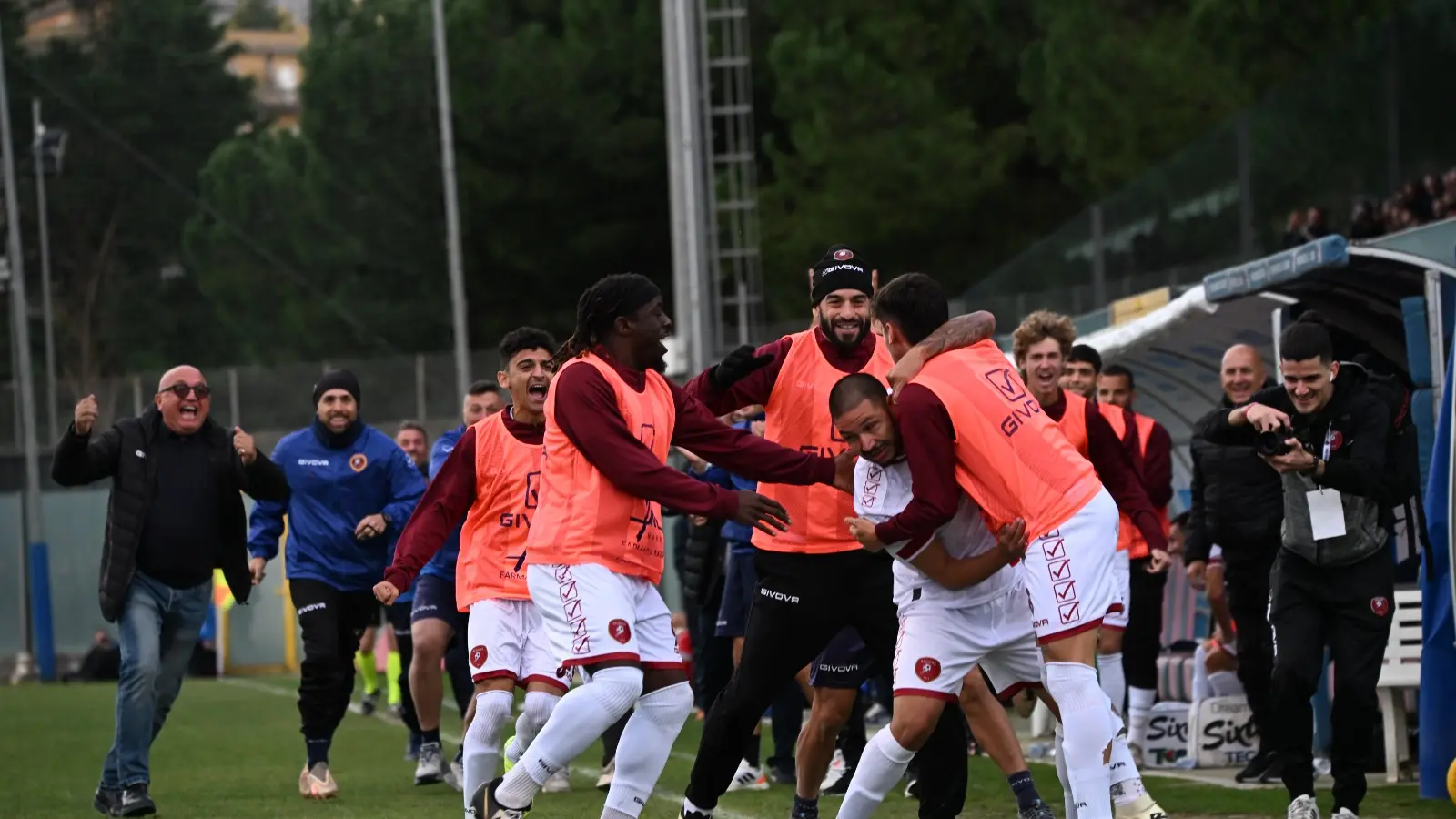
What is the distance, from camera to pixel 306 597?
11.9 meters

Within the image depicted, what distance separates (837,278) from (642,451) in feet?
5.04

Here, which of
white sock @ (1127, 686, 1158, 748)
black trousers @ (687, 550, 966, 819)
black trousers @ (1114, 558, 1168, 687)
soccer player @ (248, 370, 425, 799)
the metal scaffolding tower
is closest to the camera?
→ black trousers @ (687, 550, 966, 819)

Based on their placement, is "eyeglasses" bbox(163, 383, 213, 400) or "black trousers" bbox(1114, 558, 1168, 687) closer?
"eyeglasses" bbox(163, 383, 213, 400)

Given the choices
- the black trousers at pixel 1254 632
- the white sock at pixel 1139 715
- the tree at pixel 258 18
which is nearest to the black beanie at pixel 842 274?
the black trousers at pixel 1254 632

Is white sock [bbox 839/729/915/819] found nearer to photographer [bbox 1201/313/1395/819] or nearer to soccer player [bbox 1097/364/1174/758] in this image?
photographer [bbox 1201/313/1395/819]

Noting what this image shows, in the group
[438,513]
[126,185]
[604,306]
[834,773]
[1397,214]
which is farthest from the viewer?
[126,185]

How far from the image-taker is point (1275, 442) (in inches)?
337

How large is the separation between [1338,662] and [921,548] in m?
2.49

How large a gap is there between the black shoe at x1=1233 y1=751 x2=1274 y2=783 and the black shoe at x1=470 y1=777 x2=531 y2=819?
182 inches

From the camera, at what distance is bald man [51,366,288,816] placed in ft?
36.5

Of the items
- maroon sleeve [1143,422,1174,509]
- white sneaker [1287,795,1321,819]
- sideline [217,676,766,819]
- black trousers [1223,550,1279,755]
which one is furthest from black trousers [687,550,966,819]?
maroon sleeve [1143,422,1174,509]

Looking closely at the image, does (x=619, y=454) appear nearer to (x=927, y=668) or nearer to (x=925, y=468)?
(x=925, y=468)

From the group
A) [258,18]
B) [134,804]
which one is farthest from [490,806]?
[258,18]

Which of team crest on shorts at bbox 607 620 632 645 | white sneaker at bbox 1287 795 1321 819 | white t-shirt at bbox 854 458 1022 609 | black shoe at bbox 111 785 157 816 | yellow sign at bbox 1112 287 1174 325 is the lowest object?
black shoe at bbox 111 785 157 816
